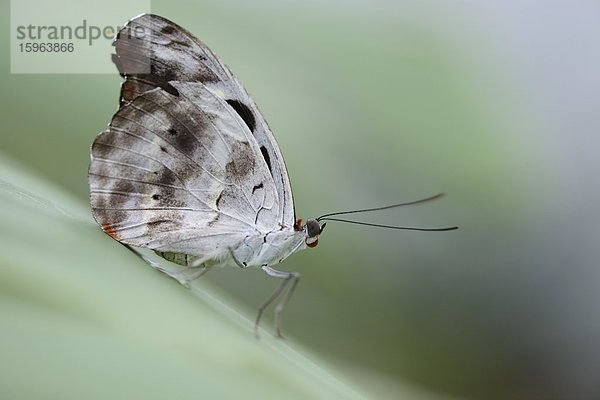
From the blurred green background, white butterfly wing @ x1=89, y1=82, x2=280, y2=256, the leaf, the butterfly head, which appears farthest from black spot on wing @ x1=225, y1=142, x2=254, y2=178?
the leaf

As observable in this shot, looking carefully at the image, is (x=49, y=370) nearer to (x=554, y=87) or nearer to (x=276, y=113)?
(x=276, y=113)

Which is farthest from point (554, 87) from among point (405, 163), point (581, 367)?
point (581, 367)

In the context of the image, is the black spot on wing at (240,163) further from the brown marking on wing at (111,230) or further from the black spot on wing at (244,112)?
the brown marking on wing at (111,230)

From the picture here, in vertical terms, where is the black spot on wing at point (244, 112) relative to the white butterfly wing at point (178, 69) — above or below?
below

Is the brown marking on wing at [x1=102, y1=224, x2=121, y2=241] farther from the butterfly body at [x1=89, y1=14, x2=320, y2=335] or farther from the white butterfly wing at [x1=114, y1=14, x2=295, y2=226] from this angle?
the white butterfly wing at [x1=114, y1=14, x2=295, y2=226]

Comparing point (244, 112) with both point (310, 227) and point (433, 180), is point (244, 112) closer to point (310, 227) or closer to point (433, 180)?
point (310, 227)

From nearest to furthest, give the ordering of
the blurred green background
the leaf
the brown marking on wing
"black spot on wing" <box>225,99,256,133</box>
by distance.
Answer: the leaf < the brown marking on wing < "black spot on wing" <box>225,99,256,133</box> < the blurred green background

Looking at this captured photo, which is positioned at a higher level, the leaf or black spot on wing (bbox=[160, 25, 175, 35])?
black spot on wing (bbox=[160, 25, 175, 35])

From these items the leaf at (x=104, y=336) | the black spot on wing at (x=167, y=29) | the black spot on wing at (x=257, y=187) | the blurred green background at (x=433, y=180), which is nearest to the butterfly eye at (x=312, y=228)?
the black spot on wing at (x=257, y=187)

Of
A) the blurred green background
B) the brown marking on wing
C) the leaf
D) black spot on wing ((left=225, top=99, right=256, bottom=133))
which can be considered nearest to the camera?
the leaf

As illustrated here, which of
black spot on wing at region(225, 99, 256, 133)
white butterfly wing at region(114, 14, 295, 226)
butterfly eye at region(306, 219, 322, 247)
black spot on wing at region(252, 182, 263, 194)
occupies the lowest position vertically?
butterfly eye at region(306, 219, 322, 247)

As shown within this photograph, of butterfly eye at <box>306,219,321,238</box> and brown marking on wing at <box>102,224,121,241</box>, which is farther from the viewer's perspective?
butterfly eye at <box>306,219,321,238</box>
